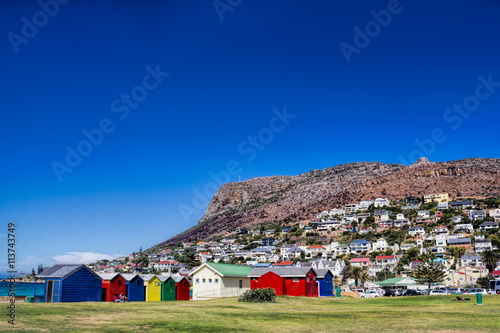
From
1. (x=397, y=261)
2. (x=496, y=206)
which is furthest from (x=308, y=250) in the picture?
(x=496, y=206)

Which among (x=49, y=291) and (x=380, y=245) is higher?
(x=380, y=245)

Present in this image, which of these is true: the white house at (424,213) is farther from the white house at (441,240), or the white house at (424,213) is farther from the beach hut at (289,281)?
the beach hut at (289,281)

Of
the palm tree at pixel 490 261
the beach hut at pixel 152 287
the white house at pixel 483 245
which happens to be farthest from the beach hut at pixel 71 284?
the white house at pixel 483 245

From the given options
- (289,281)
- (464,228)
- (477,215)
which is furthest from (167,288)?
(477,215)

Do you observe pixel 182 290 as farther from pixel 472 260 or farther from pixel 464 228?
pixel 464 228

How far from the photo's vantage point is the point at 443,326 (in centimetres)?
2180

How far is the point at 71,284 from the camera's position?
39.8 m

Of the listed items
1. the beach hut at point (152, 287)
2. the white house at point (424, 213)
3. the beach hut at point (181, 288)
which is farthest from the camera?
the white house at point (424, 213)

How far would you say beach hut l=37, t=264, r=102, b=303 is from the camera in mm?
38938

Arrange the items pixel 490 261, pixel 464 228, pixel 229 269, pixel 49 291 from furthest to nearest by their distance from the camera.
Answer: pixel 464 228, pixel 490 261, pixel 229 269, pixel 49 291

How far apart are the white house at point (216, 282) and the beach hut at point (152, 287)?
6.21m

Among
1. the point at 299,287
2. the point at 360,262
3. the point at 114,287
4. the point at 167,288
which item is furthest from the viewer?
the point at 360,262

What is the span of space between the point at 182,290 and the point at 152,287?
16.3 ft

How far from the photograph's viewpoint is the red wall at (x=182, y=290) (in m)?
53.8
